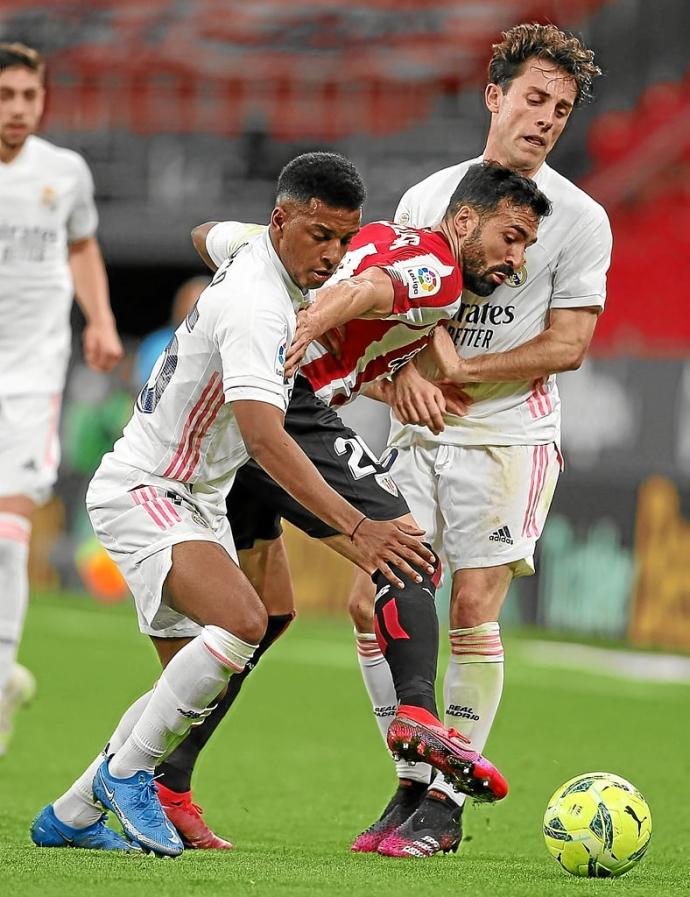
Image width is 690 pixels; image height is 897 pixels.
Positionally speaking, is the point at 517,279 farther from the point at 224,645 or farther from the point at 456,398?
the point at 224,645

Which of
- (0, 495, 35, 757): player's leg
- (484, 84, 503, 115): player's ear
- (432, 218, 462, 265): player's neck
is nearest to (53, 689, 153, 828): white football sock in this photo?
(432, 218, 462, 265): player's neck

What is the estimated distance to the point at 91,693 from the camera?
355 inches

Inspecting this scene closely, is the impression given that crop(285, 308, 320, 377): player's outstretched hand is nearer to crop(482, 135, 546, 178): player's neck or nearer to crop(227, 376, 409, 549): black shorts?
crop(227, 376, 409, 549): black shorts

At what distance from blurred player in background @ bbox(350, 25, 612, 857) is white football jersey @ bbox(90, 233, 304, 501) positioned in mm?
691

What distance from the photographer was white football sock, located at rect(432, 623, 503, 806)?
517 centimetres

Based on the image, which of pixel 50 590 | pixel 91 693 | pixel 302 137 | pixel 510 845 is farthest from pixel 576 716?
pixel 302 137

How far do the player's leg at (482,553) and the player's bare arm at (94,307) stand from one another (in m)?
2.10

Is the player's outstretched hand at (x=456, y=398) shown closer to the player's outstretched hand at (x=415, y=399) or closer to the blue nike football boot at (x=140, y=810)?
the player's outstretched hand at (x=415, y=399)

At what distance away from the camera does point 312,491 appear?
4371mm

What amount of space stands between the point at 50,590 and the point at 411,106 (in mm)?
6624

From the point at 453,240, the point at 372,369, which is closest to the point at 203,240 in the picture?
the point at 372,369

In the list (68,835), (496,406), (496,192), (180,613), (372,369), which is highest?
(496,192)

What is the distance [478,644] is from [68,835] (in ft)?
4.43

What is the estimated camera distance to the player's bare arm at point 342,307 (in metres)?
4.54
